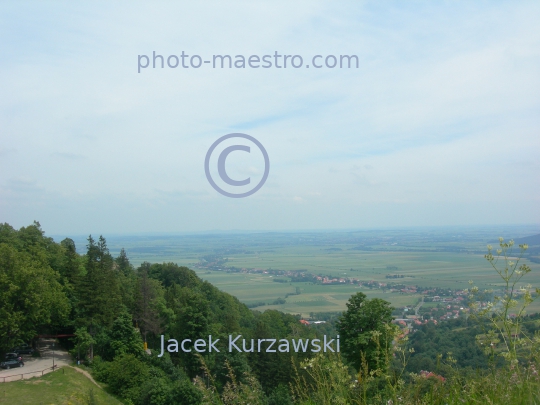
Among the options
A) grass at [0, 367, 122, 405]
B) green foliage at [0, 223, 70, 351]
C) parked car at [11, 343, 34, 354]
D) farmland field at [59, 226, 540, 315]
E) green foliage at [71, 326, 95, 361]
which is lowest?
grass at [0, 367, 122, 405]

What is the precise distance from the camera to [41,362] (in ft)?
31.7

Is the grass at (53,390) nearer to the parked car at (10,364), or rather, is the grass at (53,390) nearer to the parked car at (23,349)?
the parked car at (10,364)

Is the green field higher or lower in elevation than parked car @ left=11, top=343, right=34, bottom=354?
higher

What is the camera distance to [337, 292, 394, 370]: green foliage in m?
6.81

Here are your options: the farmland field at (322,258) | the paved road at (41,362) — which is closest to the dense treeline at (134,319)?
the paved road at (41,362)

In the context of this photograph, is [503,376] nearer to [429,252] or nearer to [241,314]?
[241,314]

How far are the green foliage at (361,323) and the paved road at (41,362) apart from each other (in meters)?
6.05

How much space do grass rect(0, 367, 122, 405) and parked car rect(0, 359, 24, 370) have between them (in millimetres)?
706

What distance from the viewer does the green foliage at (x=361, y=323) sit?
681 cm

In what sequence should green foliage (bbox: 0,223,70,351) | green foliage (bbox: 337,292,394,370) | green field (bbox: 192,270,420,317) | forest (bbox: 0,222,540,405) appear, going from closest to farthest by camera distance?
forest (bbox: 0,222,540,405) < green foliage (bbox: 337,292,394,370) < green field (bbox: 192,270,420,317) < green foliage (bbox: 0,223,70,351)

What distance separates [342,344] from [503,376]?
4.28 metres

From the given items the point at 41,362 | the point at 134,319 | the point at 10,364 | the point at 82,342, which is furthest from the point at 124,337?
the point at 10,364

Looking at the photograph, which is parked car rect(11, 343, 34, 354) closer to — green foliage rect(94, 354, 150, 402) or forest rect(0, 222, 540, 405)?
forest rect(0, 222, 540, 405)

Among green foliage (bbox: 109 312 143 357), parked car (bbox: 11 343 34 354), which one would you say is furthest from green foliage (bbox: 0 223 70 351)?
A: green foliage (bbox: 109 312 143 357)
